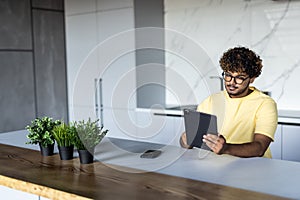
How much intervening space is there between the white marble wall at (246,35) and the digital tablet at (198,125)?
125 cm

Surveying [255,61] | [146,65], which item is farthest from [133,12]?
[255,61]

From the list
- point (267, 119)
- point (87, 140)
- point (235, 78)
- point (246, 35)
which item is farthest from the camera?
point (246, 35)

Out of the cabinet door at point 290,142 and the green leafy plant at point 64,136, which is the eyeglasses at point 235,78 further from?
the cabinet door at point 290,142

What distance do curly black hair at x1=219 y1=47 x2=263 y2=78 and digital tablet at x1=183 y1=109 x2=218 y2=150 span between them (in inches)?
16.1

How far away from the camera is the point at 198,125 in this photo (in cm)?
191

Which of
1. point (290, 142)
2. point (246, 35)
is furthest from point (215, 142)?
point (246, 35)

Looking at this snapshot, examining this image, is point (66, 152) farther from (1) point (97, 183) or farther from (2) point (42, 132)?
(1) point (97, 183)

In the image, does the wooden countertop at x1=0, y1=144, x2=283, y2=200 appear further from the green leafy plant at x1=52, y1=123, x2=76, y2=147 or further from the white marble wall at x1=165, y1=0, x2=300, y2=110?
the white marble wall at x1=165, y1=0, x2=300, y2=110

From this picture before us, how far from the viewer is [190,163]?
179cm

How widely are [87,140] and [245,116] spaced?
92cm

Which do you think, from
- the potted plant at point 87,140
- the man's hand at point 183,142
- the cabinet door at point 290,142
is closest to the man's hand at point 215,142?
the man's hand at point 183,142

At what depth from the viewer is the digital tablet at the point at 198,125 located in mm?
1886

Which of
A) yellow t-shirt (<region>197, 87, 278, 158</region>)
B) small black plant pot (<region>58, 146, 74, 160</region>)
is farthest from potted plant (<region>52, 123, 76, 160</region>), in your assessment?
yellow t-shirt (<region>197, 87, 278, 158</region>)

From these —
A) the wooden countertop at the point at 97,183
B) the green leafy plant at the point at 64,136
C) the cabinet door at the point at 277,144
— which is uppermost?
the green leafy plant at the point at 64,136
